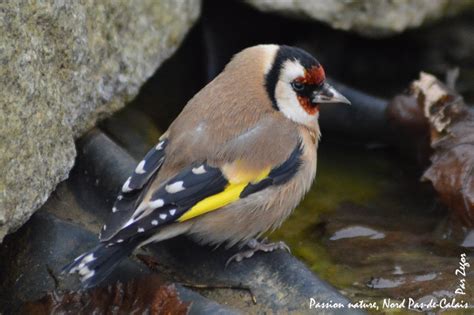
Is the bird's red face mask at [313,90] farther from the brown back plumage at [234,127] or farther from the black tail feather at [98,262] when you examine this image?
the black tail feather at [98,262]

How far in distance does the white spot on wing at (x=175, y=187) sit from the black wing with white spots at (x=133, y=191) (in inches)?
4.6

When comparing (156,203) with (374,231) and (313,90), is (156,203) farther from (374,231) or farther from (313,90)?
(374,231)

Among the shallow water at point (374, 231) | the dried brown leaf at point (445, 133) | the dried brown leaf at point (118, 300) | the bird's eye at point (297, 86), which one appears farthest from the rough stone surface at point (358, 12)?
the dried brown leaf at point (118, 300)

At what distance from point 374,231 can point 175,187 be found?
121 cm

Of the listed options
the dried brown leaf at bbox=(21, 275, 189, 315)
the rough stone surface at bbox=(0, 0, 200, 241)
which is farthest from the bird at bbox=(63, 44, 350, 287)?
the rough stone surface at bbox=(0, 0, 200, 241)

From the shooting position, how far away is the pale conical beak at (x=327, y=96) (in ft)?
14.3

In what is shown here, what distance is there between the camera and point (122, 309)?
3.67 meters

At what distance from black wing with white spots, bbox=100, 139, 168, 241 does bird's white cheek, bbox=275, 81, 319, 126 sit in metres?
0.60

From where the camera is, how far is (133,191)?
387 cm

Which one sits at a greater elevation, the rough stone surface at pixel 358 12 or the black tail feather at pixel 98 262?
the black tail feather at pixel 98 262

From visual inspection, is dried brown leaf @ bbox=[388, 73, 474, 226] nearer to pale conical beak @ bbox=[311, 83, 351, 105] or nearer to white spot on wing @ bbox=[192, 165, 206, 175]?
pale conical beak @ bbox=[311, 83, 351, 105]

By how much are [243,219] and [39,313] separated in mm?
919

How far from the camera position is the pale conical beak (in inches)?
172

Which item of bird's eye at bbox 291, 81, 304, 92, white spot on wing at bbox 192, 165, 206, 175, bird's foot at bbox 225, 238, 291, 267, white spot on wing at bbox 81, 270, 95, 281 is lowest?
bird's foot at bbox 225, 238, 291, 267
